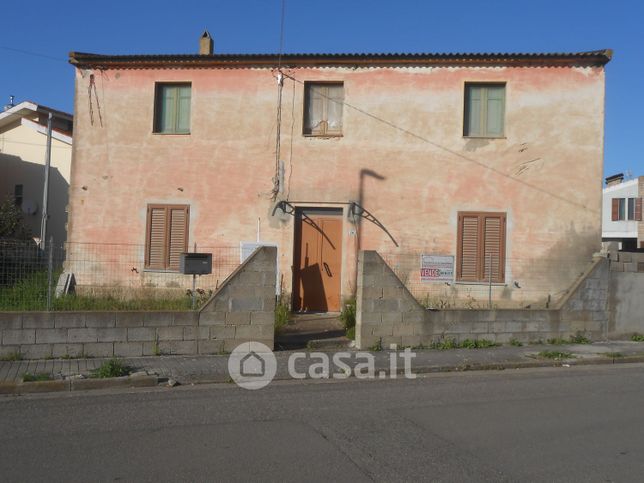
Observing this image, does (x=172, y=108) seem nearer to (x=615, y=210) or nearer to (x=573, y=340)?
(x=573, y=340)

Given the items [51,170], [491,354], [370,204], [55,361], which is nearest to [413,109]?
[370,204]

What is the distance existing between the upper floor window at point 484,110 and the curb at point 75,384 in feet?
33.1

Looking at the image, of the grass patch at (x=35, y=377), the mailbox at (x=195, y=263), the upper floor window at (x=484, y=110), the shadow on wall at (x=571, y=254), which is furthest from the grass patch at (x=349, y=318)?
the grass patch at (x=35, y=377)

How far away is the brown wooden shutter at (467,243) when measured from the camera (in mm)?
15125

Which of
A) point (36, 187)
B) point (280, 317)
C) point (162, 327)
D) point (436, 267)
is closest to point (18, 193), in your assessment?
point (36, 187)

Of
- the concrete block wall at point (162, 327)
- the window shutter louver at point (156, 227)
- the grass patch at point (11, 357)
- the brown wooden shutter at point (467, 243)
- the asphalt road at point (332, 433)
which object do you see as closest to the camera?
the asphalt road at point (332, 433)

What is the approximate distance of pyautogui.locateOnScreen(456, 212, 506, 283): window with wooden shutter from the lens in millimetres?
15086

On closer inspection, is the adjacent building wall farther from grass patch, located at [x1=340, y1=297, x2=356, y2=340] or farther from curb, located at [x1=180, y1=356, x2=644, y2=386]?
curb, located at [x1=180, y1=356, x2=644, y2=386]

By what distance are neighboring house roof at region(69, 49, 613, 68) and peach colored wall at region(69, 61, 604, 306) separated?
7.4 inches

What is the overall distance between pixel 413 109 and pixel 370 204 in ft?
8.41

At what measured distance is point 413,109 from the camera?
1527 cm

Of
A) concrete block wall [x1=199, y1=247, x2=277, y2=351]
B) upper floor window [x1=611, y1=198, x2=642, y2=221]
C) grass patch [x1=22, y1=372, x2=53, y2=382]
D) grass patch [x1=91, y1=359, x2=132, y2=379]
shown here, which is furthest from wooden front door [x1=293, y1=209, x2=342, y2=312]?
upper floor window [x1=611, y1=198, x2=642, y2=221]

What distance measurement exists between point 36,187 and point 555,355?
20959 mm

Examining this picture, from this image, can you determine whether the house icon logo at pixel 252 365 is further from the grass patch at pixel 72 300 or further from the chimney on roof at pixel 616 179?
the chimney on roof at pixel 616 179
